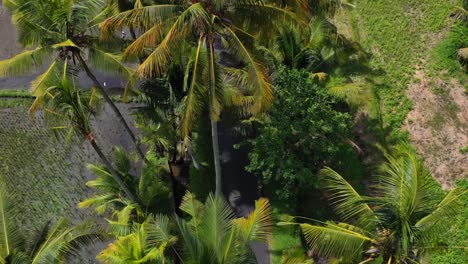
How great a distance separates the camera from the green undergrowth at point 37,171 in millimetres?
20500

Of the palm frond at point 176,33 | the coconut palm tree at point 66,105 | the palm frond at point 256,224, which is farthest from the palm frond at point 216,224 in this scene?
the coconut palm tree at point 66,105

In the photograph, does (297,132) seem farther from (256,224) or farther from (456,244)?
(456,244)

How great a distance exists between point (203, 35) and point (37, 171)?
12924 millimetres

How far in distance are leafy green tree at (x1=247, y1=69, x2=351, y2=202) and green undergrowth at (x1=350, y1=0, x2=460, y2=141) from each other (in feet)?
17.2

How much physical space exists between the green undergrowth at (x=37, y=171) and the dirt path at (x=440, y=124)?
1455 cm

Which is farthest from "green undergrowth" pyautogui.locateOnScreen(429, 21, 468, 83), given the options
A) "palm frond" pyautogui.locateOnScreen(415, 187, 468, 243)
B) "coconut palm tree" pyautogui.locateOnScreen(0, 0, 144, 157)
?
"coconut palm tree" pyautogui.locateOnScreen(0, 0, 144, 157)

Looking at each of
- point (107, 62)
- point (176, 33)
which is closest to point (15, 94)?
point (107, 62)

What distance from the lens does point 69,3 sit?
47.2 ft

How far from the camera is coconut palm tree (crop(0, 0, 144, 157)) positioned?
14297 millimetres

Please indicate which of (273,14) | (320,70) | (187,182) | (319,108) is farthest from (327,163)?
(273,14)

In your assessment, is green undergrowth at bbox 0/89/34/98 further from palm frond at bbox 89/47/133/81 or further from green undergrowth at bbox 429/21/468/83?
green undergrowth at bbox 429/21/468/83

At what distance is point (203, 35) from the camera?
41.8ft

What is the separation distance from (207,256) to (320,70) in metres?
11.2

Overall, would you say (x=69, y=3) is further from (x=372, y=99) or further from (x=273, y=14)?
(x=372, y=99)
